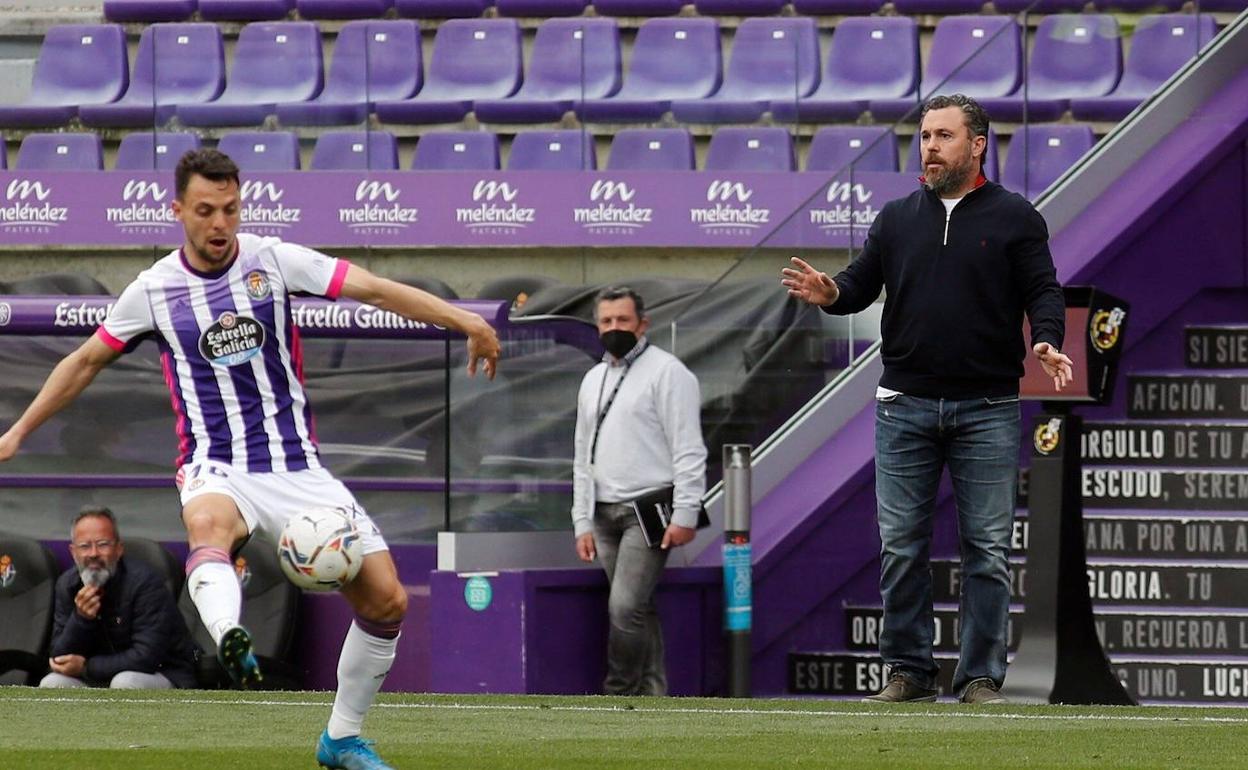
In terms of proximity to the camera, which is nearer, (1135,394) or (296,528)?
(296,528)

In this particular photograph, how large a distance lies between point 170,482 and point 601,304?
312 cm

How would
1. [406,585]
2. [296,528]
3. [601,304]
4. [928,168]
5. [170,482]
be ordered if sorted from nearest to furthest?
[296,528] < [928,168] < [601,304] < [406,585] < [170,482]

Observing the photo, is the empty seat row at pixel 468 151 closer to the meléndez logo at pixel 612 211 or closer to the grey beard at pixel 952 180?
the meléndez logo at pixel 612 211

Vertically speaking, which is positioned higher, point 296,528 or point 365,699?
point 296,528

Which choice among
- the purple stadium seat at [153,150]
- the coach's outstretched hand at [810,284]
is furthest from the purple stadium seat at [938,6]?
the coach's outstretched hand at [810,284]

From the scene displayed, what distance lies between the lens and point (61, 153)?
18500mm

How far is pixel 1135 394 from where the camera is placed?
40.0 feet

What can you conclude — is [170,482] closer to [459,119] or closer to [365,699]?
[459,119]

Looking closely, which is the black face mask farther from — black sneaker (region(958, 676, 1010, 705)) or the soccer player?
the soccer player

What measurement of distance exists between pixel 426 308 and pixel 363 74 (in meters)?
11.3

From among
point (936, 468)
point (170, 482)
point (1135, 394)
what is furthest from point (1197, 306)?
point (170, 482)

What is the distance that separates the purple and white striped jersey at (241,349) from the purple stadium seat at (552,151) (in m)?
9.98

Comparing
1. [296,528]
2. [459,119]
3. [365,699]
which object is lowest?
[365,699]

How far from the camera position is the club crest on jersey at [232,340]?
7.22 meters
